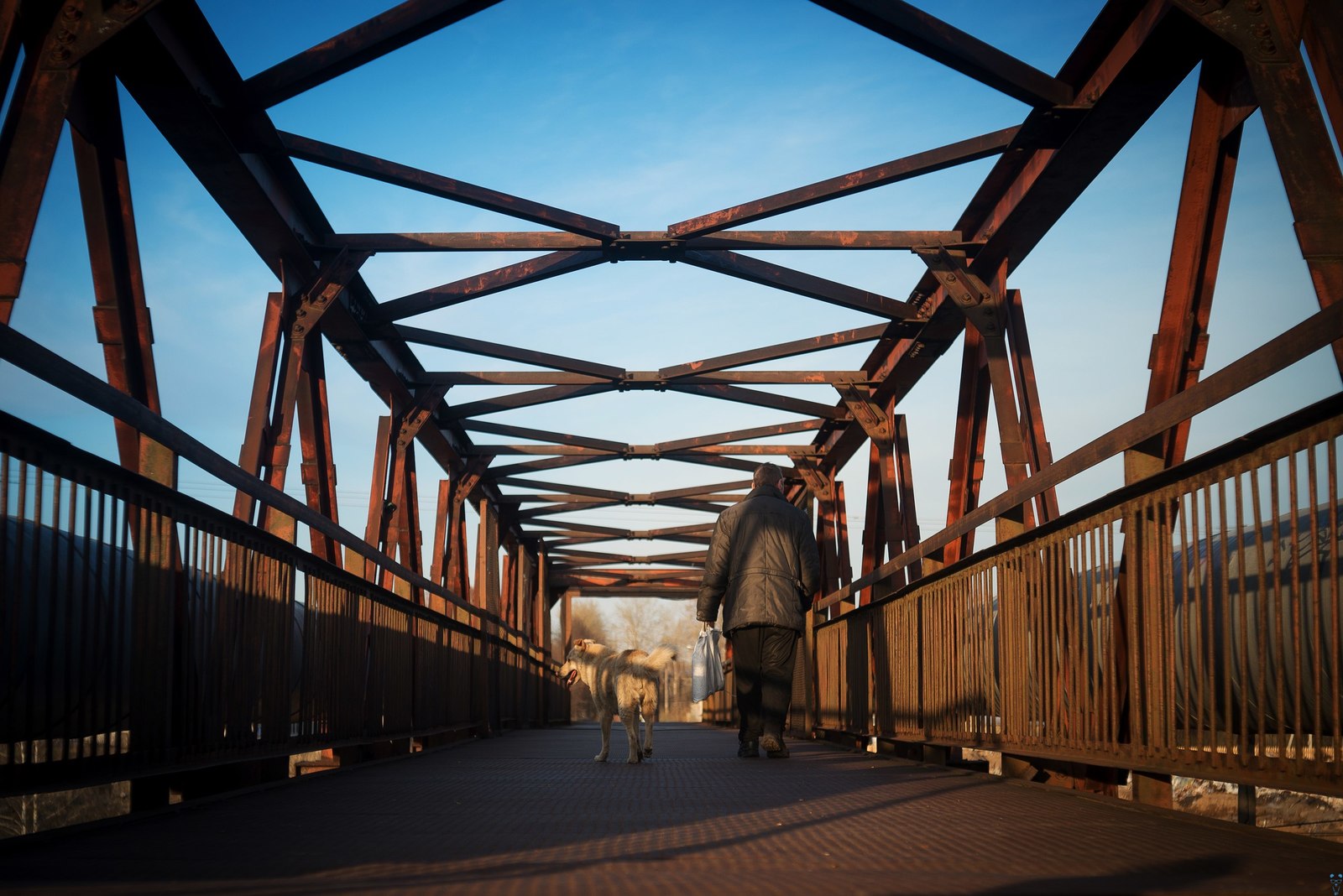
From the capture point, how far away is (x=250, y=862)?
3.38m

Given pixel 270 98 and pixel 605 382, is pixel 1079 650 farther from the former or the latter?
pixel 605 382

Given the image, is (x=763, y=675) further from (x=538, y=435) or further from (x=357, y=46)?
(x=538, y=435)

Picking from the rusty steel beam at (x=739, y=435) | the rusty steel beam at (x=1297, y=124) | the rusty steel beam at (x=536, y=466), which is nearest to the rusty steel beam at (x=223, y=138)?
the rusty steel beam at (x=1297, y=124)

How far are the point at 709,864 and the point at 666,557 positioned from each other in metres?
27.9

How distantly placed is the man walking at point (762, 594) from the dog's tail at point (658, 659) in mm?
464

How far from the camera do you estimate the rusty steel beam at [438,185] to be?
8.47m

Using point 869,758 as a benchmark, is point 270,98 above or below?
above

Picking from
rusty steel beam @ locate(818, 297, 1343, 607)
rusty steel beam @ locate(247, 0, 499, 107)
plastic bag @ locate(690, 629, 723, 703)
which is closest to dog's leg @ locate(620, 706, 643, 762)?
plastic bag @ locate(690, 629, 723, 703)

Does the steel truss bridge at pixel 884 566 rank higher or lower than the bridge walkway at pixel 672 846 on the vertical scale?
higher

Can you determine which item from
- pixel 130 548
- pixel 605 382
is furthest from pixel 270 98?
pixel 605 382

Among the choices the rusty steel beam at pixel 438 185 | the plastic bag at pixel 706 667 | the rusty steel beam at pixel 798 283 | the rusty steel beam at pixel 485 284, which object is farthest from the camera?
the plastic bag at pixel 706 667

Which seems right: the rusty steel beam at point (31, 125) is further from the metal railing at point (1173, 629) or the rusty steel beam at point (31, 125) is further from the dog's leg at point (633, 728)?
the dog's leg at point (633, 728)

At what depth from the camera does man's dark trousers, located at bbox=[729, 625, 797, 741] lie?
9.16 meters

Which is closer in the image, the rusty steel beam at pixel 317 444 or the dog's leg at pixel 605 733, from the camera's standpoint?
the dog's leg at pixel 605 733
